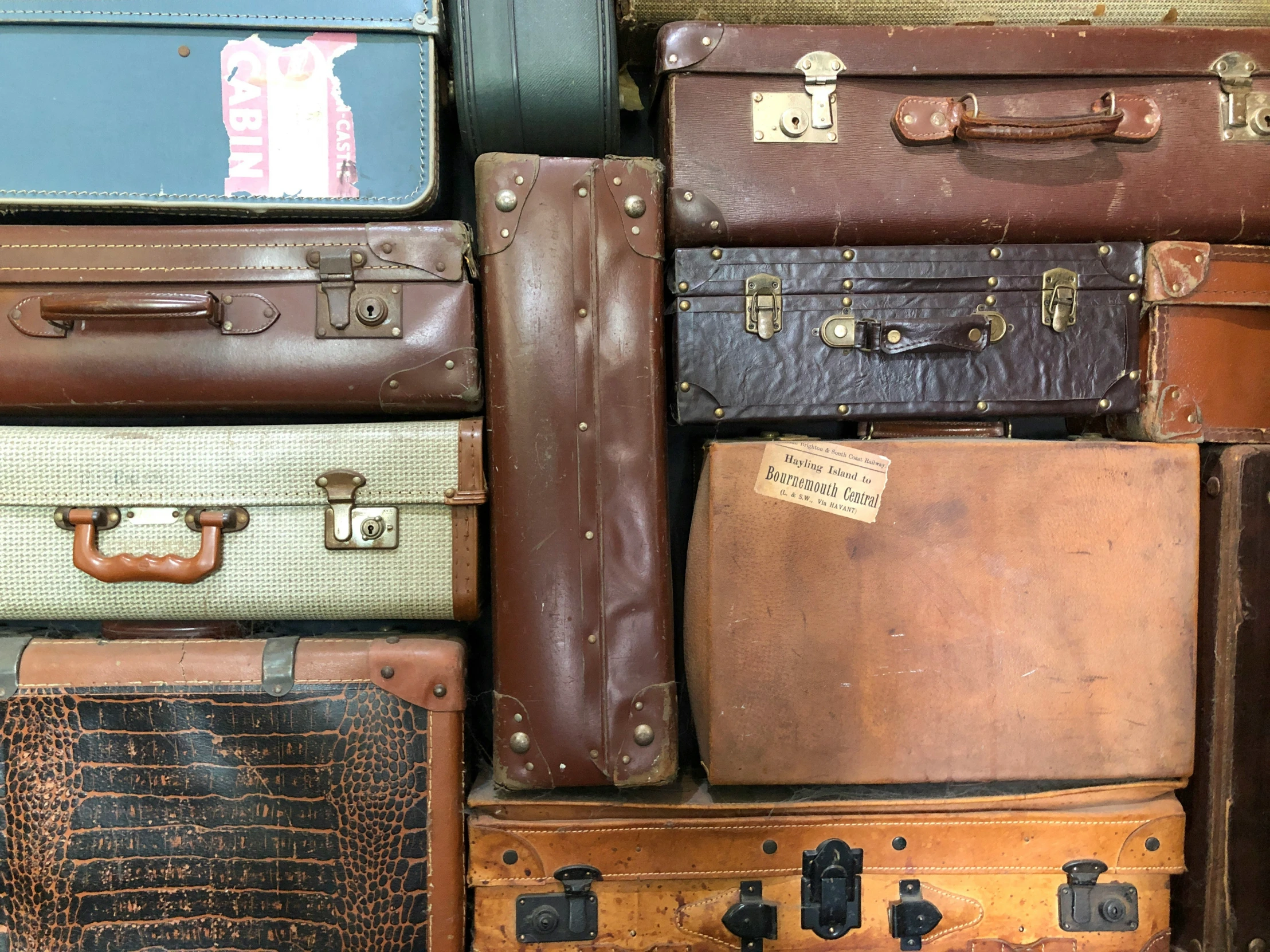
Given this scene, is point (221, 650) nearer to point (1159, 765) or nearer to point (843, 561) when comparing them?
point (843, 561)

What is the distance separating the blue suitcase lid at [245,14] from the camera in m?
1.30

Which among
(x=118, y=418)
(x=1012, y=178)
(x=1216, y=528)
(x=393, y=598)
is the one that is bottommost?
(x=393, y=598)

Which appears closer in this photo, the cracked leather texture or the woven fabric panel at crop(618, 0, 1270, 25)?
the cracked leather texture

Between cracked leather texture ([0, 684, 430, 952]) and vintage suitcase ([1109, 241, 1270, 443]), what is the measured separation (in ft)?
4.76

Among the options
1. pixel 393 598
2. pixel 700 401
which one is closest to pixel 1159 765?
pixel 700 401

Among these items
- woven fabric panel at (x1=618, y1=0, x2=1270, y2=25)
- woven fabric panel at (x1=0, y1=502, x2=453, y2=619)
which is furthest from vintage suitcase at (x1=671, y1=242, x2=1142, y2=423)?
woven fabric panel at (x1=0, y1=502, x2=453, y2=619)

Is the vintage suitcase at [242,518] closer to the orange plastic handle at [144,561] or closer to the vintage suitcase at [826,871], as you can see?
the orange plastic handle at [144,561]

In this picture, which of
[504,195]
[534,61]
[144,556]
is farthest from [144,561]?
[534,61]

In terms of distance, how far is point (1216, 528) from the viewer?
1.36m

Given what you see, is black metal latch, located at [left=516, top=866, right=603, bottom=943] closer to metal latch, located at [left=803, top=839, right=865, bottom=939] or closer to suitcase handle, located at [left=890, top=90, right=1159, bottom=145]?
metal latch, located at [left=803, top=839, right=865, bottom=939]

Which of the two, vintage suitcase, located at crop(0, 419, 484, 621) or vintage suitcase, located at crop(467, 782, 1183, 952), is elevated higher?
vintage suitcase, located at crop(0, 419, 484, 621)

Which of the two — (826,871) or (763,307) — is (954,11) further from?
(826,871)

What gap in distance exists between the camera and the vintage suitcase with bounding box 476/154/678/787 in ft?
4.25

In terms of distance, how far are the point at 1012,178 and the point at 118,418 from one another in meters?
1.76
